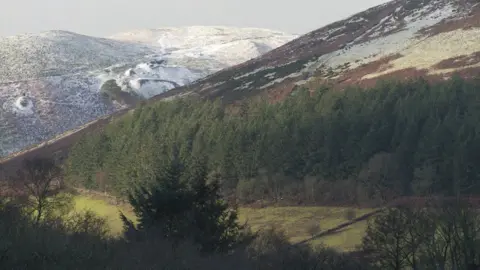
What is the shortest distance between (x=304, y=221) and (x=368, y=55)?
206 ft

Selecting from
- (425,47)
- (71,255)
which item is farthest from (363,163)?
(71,255)

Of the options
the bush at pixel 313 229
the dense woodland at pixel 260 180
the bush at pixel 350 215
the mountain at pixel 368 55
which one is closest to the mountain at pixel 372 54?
the mountain at pixel 368 55

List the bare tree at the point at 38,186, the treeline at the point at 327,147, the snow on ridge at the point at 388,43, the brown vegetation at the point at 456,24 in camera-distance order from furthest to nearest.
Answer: the snow on ridge at the point at 388,43 → the brown vegetation at the point at 456,24 → the treeline at the point at 327,147 → the bare tree at the point at 38,186

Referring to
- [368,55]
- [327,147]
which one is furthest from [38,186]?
[368,55]

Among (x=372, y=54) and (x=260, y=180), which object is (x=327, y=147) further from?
(x=372, y=54)

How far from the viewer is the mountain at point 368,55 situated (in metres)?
94.3

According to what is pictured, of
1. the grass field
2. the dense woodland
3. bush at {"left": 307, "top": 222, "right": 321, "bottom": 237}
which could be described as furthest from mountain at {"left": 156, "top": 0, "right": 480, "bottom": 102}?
bush at {"left": 307, "top": 222, "right": 321, "bottom": 237}

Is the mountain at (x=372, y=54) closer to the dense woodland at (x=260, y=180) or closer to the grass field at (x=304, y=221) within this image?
the dense woodland at (x=260, y=180)

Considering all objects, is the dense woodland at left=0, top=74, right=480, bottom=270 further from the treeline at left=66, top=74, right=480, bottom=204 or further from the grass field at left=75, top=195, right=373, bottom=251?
the grass field at left=75, top=195, right=373, bottom=251

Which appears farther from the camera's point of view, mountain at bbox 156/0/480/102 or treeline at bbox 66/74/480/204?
mountain at bbox 156/0/480/102

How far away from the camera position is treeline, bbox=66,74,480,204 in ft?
204

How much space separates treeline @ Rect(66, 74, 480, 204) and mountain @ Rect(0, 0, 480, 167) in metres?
13.5

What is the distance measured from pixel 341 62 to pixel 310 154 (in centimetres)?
4612

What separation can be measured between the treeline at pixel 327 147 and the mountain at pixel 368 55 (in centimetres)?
1354
